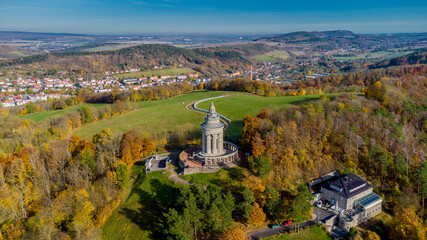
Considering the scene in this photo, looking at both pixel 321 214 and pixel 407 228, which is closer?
pixel 407 228

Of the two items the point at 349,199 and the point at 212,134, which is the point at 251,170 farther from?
the point at 349,199

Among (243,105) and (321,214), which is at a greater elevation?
(243,105)

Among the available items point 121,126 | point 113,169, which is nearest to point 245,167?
point 113,169

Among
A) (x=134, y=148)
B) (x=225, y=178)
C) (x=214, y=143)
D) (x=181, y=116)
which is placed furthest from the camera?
(x=181, y=116)

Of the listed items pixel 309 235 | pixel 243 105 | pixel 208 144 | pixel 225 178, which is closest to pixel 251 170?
pixel 225 178

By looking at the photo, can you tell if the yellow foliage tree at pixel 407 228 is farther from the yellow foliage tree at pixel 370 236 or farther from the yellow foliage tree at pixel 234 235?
the yellow foliage tree at pixel 234 235

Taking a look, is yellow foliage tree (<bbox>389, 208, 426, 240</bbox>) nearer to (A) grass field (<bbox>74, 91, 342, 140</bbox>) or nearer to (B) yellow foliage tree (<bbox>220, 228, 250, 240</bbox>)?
(B) yellow foliage tree (<bbox>220, 228, 250, 240</bbox>)
